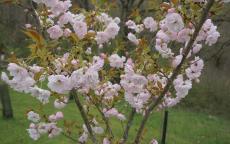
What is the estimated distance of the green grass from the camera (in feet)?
28.8

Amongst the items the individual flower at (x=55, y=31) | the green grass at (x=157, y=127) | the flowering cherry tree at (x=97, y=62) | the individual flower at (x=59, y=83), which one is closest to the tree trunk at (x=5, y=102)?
the green grass at (x=157, y=127)

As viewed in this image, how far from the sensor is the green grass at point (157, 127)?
8781 mm

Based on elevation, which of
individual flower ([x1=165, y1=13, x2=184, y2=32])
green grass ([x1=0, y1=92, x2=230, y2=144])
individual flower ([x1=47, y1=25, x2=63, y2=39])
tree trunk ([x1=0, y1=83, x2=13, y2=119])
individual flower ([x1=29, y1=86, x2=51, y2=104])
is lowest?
green grass ([x1=0, y1=92, x2=230, y2=144])

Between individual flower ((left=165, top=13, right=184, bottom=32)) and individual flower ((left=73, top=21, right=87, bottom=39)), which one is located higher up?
individual flower ((left=165, top=13, right=184, bottom=32))

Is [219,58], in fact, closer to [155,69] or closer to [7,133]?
[7,133]

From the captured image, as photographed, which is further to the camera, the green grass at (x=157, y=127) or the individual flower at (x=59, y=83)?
the green grass at (x=157, y=127)

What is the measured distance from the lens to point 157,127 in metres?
11.5

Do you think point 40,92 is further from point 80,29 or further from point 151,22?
point 151,22

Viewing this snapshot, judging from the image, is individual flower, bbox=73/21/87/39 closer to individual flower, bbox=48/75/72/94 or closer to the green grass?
individual flower, bbox=48/75/72/94

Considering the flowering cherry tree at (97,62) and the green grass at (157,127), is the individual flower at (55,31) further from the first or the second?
the green grass at (157,127)

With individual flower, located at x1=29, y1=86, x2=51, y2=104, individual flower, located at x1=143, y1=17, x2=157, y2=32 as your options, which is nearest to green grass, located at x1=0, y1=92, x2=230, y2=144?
individual flower, located at x1=143, y1=17, x2=157, y2=32

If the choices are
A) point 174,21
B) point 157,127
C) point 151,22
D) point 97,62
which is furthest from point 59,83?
point 157,127

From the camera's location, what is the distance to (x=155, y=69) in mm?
3703

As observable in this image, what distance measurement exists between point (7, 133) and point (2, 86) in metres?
1.19
